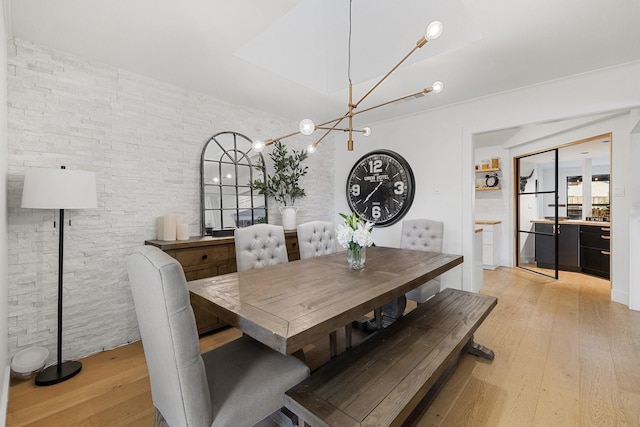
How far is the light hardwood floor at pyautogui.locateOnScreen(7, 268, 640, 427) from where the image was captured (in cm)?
166

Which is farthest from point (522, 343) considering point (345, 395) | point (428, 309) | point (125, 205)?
point (125, 205)

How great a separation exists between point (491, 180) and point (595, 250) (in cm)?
188

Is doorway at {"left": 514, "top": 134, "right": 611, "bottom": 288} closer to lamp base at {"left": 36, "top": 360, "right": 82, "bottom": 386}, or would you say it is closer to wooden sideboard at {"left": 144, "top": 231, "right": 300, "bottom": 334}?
wooden sideboard at {"left": 144, "top": 231, "right": 300, "bottom": 334}

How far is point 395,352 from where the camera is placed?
1.54 m

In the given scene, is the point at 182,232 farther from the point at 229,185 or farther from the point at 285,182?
the point at 285,182

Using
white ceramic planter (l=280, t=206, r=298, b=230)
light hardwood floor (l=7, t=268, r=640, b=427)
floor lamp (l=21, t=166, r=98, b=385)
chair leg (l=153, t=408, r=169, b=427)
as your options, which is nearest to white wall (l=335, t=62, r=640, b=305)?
light hardwood floor (l=7, t=268, r=640, b=427)

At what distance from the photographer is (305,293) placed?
1.53 meters

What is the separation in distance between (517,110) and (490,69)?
0.75m

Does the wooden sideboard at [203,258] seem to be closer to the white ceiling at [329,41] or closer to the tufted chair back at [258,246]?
the tufted chair back at [258,246]

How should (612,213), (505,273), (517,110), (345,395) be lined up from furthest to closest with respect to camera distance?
(505,273) < (612,213) < (517,110) < (345,395)

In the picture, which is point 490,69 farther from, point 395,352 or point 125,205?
point 125,205

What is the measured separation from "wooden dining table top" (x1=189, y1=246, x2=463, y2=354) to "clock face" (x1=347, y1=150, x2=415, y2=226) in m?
1.68

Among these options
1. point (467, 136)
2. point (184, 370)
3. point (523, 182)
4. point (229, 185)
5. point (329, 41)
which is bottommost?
point (184, 370)

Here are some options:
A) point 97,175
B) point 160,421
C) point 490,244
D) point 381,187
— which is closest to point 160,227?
point 97,175
